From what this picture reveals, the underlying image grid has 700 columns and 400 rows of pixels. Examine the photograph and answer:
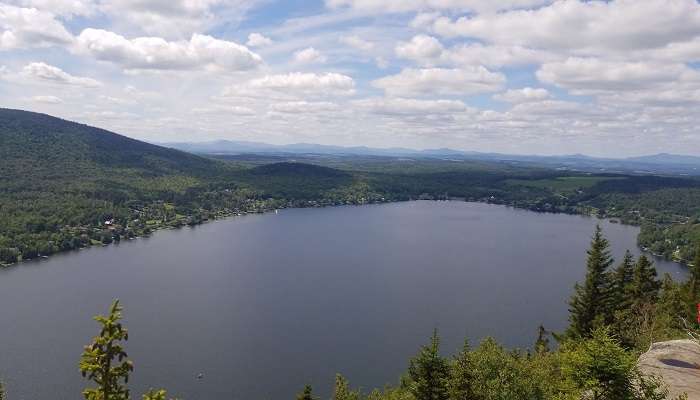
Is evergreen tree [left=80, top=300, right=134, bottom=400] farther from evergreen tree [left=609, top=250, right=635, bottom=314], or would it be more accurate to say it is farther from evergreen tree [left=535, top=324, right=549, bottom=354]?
evergreen tree [left=535, top=324, right=549, bottom=354]

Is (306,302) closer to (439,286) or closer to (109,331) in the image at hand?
(439,286)

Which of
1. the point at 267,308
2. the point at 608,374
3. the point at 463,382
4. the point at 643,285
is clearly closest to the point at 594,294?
the point at 643,285

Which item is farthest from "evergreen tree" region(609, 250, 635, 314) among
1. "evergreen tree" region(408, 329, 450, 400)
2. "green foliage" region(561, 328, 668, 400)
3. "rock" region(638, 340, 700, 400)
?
"green foliage" region(561, 328, 668, 400)

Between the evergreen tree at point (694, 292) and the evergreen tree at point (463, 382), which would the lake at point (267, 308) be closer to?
the evergreen tree at point (694, 292)

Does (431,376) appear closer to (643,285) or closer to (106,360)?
(106,360)

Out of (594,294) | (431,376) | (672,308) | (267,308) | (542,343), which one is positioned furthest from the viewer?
(267,308)

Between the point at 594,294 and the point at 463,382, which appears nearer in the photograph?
the point at 463,382

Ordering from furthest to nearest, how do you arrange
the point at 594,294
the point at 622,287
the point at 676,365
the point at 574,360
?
the point at 622,287, the point at 594,294, the point at 676,365, the point at 574,360
